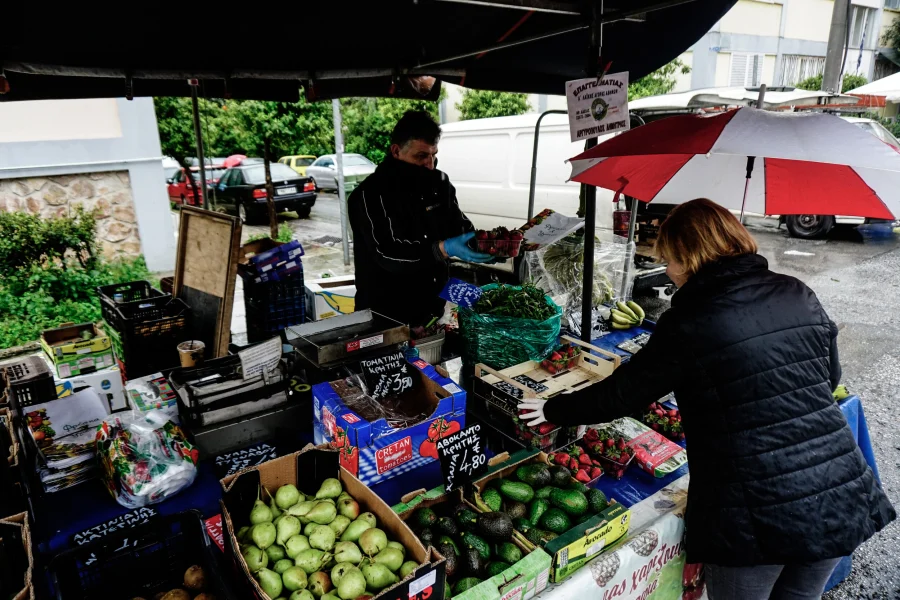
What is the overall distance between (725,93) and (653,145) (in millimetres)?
9990

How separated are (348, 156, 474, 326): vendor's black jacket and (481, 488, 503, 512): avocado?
1.45m

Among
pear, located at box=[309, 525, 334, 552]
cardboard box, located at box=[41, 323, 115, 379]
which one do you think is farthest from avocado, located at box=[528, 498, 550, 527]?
cardboard box, located at box=[41, 323, 115, 379]

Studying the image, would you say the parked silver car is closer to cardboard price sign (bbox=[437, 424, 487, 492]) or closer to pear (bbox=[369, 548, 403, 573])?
cardboard price sign (bbox=[437, 424, 487, 492])

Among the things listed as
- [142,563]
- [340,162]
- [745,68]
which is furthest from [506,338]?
[745,68]

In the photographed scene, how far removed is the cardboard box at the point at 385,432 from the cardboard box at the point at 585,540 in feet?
0.88

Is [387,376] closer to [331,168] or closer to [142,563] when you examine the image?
[142,563]

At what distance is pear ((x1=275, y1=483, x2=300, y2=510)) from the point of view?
6.13 ft

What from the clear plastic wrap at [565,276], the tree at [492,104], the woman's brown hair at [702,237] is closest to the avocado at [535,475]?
the woman's brown hair at [702,237]

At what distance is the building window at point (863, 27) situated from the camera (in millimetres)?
24891

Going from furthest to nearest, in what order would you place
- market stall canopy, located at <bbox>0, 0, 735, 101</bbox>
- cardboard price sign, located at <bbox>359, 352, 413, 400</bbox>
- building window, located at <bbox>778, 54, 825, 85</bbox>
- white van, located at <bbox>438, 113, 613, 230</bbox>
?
building window, located at <bbox>778, 54, 825, 85</bbox> < white van, located at <bbox>438, 113, 613, 230</bbox> < market stall canopy, located at <bbox>0, 0, 735, 101</bbox> < cardboard price sign, located at <bbox>359, 352, 413, 400</bbox>

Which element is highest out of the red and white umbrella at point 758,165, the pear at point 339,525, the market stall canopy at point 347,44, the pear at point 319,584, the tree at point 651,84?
the tree at point 651,84

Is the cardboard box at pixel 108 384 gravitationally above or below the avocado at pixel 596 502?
below

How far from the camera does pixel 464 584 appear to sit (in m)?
1.72

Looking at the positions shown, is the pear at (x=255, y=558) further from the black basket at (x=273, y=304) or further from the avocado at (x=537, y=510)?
the black basket at (x=273, y=304)
